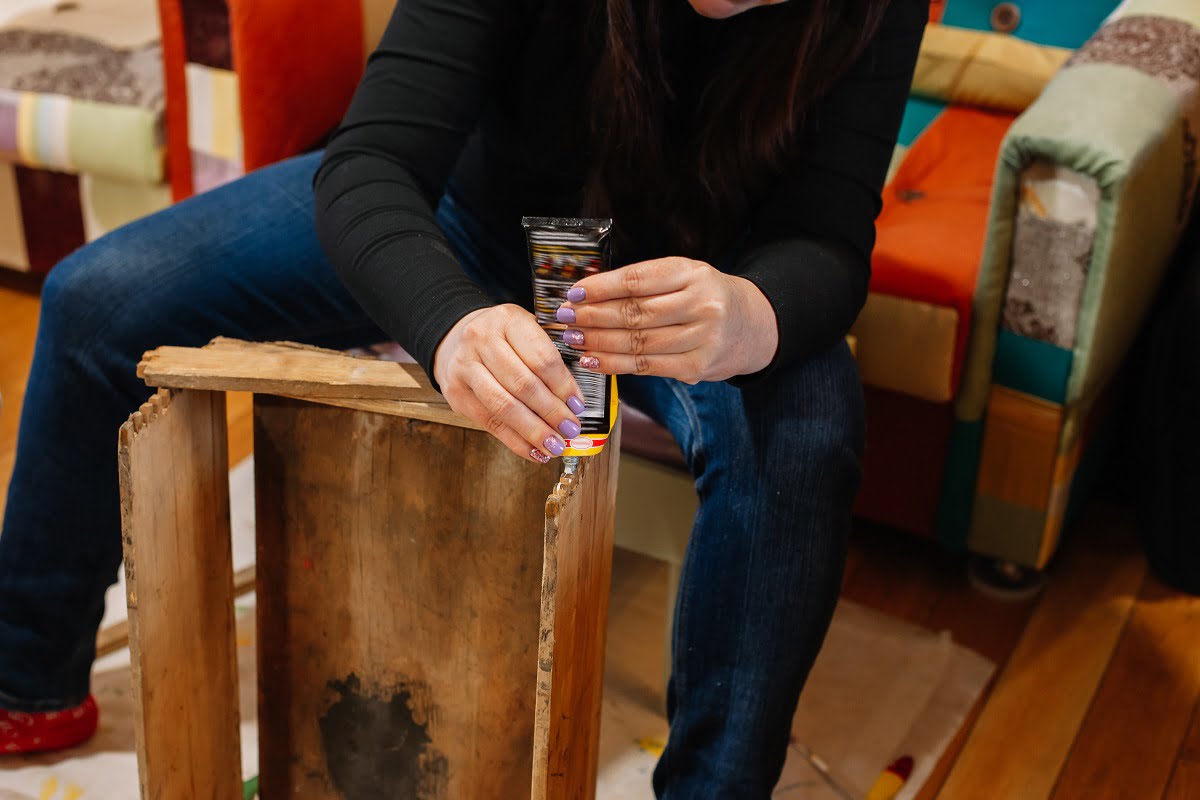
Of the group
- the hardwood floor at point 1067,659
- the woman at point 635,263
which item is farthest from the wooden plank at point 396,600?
the hardwood floor at point 1067,659

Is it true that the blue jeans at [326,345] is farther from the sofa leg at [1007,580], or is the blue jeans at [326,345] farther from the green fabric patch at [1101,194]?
the sofa leg at [1007,580]

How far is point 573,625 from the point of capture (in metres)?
0.82

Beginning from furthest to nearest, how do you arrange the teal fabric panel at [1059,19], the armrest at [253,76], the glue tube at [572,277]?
the teal fabric panel at [1059,19], the armrest at [253,76], the glue tube at [572,277]

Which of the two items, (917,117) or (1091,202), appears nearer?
(1091,202)

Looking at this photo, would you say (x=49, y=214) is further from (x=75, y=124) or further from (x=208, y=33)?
(x=208, y=33)

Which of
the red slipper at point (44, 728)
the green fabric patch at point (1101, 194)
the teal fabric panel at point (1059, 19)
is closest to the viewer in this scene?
the red slipper at point (44, 728)

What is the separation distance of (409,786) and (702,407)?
1.27 ft

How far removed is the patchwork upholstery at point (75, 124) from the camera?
1795 millimetres

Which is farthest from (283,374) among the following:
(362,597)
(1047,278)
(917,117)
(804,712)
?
(917,117)

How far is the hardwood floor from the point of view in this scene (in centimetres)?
123

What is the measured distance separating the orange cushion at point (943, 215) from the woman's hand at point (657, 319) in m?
0.62

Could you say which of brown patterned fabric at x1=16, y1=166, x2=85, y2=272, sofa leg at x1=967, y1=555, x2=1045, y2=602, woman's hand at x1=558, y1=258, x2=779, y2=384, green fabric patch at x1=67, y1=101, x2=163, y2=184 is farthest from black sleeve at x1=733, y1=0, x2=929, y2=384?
brown patterned fabric at x1=16, y1=166, x2=85, y2=272

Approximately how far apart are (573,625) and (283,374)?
27 centimetres

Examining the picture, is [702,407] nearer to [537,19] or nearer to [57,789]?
[537,19]
